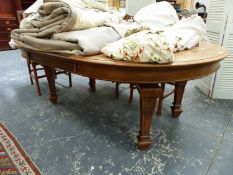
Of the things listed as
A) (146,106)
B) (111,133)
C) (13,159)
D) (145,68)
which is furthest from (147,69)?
(13,159)

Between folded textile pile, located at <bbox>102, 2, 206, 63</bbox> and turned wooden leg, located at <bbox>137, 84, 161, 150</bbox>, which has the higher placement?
folded textile pile, located at <bbox>102, 2, 206, 63</bbox>

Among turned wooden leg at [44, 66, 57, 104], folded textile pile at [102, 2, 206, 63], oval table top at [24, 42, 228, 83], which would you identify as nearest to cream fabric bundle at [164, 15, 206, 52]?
folded textile pile at [102, 2, 206, 63]

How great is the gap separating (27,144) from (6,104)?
0.94m

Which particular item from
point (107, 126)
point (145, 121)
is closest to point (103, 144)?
point (107, 126)

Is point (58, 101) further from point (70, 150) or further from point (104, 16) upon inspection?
point (104, 16)

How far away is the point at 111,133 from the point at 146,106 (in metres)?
0.56

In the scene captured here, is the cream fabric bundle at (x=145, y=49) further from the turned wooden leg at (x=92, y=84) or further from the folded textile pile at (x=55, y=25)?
the turned wooden leg at (x=92, y=84)

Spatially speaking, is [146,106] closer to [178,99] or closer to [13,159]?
[178,99]

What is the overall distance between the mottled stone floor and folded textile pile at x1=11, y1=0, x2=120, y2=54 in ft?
2.66

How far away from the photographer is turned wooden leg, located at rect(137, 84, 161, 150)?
1274 millimetres

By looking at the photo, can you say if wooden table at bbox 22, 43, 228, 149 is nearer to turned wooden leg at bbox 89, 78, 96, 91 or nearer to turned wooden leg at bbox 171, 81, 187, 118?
turned wooden leg at bbox 171, 81, 187, 118

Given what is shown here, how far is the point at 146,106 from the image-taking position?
1348mm

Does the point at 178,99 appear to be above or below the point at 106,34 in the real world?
below

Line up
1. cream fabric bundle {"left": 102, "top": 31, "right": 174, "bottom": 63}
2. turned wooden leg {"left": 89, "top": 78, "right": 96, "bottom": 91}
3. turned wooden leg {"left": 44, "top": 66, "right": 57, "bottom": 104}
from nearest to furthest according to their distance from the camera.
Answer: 1. cream fabric bundle {"left": 102, "top": 31, "right": 174, "bottom": 63}
2. turned wooden leg {"left": 44, "top": 66, "right": 57, "bottom": 104}
3. turned wooden leg {"left": 89, "top": 78, "right": 96, "bottom": 91}
